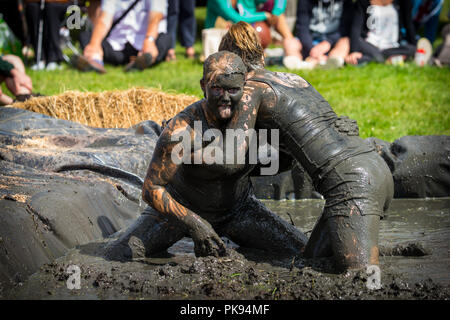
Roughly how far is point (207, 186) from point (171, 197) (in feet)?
0.93

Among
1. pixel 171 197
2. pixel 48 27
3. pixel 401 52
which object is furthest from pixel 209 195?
pixel 48 27

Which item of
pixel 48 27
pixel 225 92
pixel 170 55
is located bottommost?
pixel 170 55

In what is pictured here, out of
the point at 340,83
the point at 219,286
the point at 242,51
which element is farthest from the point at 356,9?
the point at 219,286

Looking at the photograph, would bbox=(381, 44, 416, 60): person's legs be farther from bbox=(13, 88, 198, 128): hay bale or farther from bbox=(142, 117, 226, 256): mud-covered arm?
bbox=(142, 117, 226, 256): mud-covered arm

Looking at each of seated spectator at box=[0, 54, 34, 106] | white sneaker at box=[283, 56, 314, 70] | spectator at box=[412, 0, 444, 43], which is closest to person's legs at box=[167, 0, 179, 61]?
white sneaker at box=[283, 56, 314, 70]


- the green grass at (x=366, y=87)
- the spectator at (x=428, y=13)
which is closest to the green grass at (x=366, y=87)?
the green grass at (x=366, y=87)

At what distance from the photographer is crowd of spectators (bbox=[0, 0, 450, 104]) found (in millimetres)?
11992

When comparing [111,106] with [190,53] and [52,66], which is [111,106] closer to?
[52,66]

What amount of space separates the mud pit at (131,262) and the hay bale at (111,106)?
1.89 meters

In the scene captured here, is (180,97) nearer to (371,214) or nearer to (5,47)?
(371,214)

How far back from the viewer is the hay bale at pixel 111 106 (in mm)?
8625

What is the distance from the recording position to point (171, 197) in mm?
4504

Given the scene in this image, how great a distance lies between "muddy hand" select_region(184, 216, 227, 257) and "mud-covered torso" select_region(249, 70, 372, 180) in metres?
0.75

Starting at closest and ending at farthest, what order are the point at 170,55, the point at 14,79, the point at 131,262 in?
the point at 131,262, the point at 14,79, the point at 170,55
